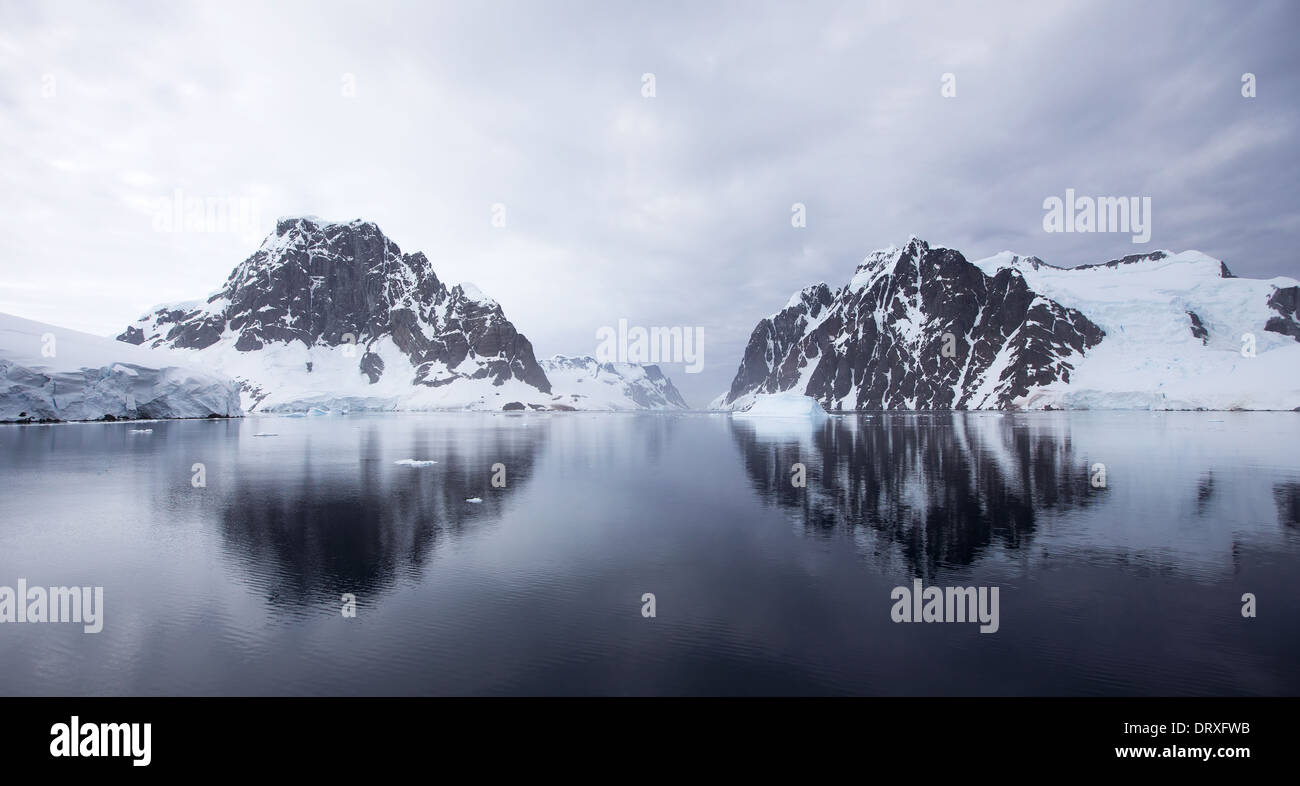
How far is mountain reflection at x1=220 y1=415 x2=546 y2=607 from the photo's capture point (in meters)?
18.2

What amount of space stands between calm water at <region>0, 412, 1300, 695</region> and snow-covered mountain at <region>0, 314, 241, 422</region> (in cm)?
8072

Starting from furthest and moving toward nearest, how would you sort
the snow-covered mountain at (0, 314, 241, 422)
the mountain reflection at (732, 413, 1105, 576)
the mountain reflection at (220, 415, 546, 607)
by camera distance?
the snow-covered mountain at (0, 314, 241, 422)
the mountain reflection at (732, 413, 1105, 576)
the mountain reflection at (220, 415, 546, 607)

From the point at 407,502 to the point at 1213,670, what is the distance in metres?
29.7

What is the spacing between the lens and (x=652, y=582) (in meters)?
18.1

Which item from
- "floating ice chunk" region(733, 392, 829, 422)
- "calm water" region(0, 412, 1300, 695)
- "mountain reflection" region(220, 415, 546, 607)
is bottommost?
"calm water" region(0, 412, 1300, 695)

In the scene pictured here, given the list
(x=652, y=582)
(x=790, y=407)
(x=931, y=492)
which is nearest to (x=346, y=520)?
(x=652, y=582)

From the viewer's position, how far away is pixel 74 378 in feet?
333

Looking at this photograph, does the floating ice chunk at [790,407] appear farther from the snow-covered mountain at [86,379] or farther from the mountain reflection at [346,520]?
the snow-covered mountain at [86,379]

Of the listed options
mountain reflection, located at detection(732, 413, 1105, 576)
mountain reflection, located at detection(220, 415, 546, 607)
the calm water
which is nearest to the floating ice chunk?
mountain reflection, located at detection(732, 413, 1105, 576)
